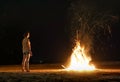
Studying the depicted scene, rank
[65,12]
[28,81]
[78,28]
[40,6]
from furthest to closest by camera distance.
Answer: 1. [40,6]
2. [65,12]
3. [78,28]
4. [28,81]

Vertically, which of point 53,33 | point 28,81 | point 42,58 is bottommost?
point 28,81

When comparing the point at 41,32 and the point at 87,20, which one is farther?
the point at 41,32

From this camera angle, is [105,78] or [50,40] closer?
[105,78]

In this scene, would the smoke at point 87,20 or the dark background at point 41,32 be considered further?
A: the dark background at point 41,32

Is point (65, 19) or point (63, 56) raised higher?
point (65, 19)

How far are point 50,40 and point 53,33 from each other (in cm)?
68

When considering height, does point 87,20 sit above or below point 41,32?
below

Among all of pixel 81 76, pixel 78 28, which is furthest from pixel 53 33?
pixel 81 76

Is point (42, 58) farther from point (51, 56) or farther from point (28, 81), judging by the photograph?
point (28, 81)

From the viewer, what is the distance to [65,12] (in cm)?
3531

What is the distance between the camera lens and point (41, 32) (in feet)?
123

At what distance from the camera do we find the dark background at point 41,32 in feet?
109

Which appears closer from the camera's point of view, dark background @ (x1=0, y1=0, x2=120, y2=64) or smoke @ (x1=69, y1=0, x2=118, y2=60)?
smoke @ (x1=69, y1=0, x2=118, y2=60)

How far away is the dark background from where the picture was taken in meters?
33.2
